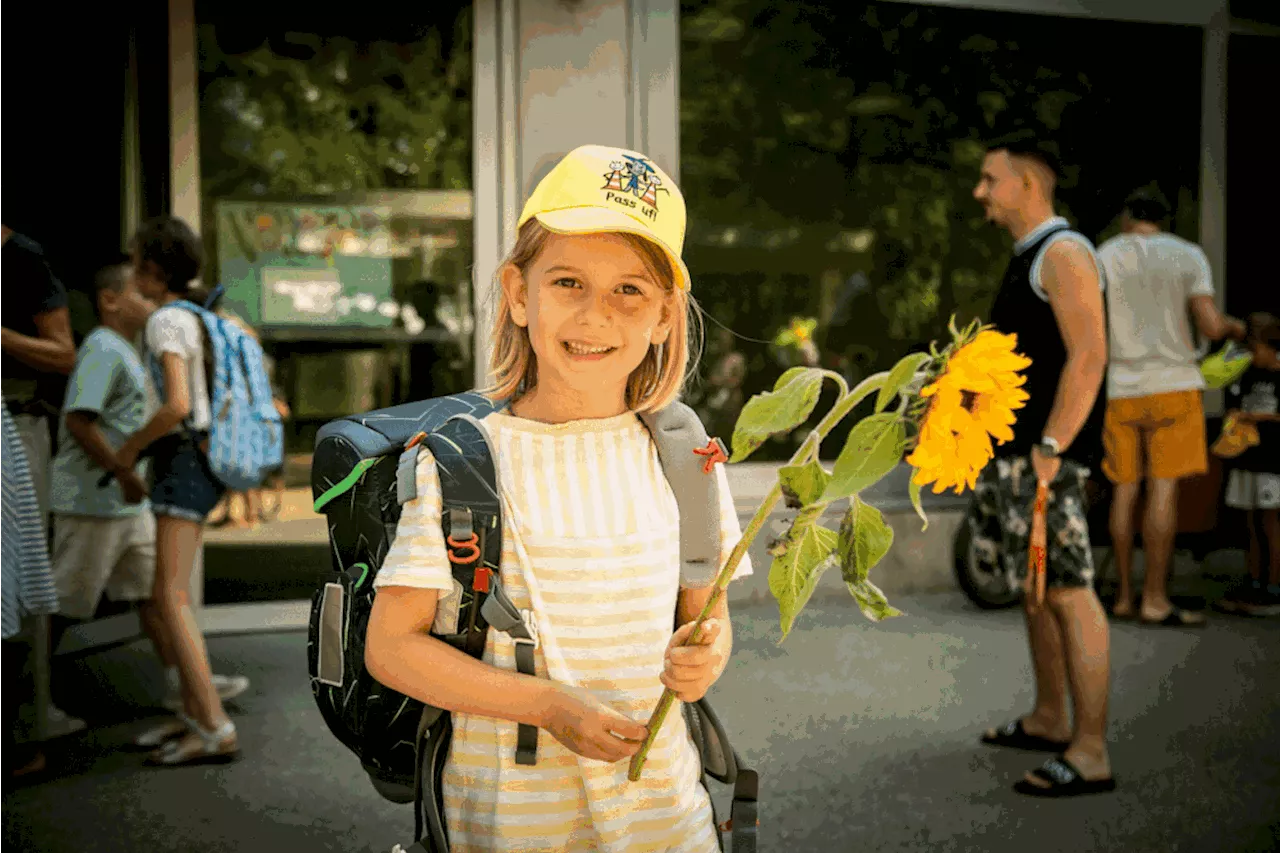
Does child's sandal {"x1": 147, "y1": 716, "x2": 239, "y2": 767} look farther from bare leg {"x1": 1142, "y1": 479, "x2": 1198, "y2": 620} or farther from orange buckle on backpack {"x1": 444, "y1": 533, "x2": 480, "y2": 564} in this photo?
bare leg {"x1": 1142, "y1": 479, "x2": 1198, "y2": 620}

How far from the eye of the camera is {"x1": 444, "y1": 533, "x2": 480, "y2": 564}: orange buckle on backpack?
1490 mm

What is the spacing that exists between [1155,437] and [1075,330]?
9.81 feet

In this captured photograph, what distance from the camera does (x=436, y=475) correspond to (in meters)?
1.52

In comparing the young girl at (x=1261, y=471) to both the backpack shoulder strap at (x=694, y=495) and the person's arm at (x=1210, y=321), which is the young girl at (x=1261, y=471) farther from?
the backpack shoulder strap at (x=694, y=495)

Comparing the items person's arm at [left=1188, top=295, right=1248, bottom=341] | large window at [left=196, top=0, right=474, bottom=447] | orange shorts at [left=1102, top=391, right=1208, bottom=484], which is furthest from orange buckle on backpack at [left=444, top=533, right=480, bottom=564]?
person's arm at [left=1188, top=295, right=1248, bottom=341]

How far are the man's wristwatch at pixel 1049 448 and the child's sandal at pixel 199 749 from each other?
2811 mm

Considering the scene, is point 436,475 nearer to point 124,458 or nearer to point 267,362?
point 124,458

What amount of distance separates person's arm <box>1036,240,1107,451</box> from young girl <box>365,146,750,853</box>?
243cm

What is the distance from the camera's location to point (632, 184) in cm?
153

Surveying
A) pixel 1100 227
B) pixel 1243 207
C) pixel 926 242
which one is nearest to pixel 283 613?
pixel 926 242

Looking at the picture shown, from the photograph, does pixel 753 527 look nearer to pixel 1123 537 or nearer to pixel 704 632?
pixel 704 632

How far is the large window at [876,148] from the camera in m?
7.36

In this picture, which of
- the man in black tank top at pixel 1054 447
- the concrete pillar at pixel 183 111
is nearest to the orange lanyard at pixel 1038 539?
the man in black tank top at pixel 1054 447

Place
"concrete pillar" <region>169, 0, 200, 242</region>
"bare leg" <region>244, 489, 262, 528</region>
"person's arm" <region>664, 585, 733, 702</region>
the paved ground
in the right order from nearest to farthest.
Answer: "person's arm" <region>664, 585, 733, 702</region> < the paved ground < "concrete pillar" <region>169, 0, 200, 242</region> < "bare leg" <region>244, 489, 262, 528</region>
